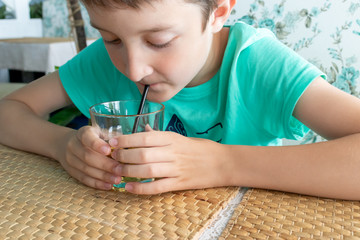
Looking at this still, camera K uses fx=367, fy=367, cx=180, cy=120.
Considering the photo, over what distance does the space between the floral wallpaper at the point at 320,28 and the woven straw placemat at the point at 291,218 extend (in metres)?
1.22

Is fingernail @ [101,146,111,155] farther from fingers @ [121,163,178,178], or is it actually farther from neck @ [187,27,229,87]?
neck @ [187,27,229,87]

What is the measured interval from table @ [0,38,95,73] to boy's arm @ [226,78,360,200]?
2.18 m

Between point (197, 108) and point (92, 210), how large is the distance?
53 centimetres

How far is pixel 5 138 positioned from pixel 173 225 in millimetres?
554

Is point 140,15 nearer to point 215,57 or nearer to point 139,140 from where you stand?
point 139,140

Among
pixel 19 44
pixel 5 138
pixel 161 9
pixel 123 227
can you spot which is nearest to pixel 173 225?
pixel 123 227

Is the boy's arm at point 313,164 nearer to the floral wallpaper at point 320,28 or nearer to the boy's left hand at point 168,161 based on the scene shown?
the boy's left hand at point 168,161

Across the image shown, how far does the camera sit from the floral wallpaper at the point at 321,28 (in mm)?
1589

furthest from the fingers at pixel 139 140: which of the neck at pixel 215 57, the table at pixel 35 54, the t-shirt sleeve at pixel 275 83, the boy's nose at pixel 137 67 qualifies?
the table at pixel 35 54

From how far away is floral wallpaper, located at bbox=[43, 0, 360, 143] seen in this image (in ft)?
5.21

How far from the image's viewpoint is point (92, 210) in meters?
0.54

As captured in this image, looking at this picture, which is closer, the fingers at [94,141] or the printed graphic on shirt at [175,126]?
the fingers at [94,141]

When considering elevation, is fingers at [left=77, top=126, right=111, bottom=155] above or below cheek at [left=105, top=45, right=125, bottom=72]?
below

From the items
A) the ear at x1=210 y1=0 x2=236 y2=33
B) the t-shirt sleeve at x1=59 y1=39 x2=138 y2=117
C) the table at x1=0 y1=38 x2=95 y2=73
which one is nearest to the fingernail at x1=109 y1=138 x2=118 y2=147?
the ear at x1=210 y1=0 x2=236 y2=33
